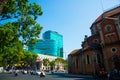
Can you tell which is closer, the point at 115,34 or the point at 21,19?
the point at 21,19

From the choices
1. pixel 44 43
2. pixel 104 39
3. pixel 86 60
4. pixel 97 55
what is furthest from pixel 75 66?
pixel 44 43

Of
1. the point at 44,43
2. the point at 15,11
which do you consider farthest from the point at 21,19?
the point at 44,43

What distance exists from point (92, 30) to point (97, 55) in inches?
446

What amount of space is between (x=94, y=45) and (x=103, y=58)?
167 inches

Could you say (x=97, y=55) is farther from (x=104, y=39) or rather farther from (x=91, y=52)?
(x=104, y=39)

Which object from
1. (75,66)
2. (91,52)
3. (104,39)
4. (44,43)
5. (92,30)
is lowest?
(75,66)

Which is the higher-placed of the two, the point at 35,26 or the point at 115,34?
the point at 115,34

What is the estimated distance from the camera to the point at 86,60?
41.4m

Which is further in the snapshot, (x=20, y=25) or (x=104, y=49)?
(x=104, y=49)

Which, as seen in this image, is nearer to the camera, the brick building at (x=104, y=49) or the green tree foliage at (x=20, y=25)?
the green tree foliage at (x=20, y=25)

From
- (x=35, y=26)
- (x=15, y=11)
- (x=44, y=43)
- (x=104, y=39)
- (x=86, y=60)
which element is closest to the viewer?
(x=15, y=11)

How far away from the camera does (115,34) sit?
123ft

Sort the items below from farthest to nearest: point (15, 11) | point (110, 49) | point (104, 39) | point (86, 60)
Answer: point (86, 60) < point (104, 39) < point (110, 49) < point (15, 11)

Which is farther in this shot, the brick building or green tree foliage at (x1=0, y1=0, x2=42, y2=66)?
the brick building
